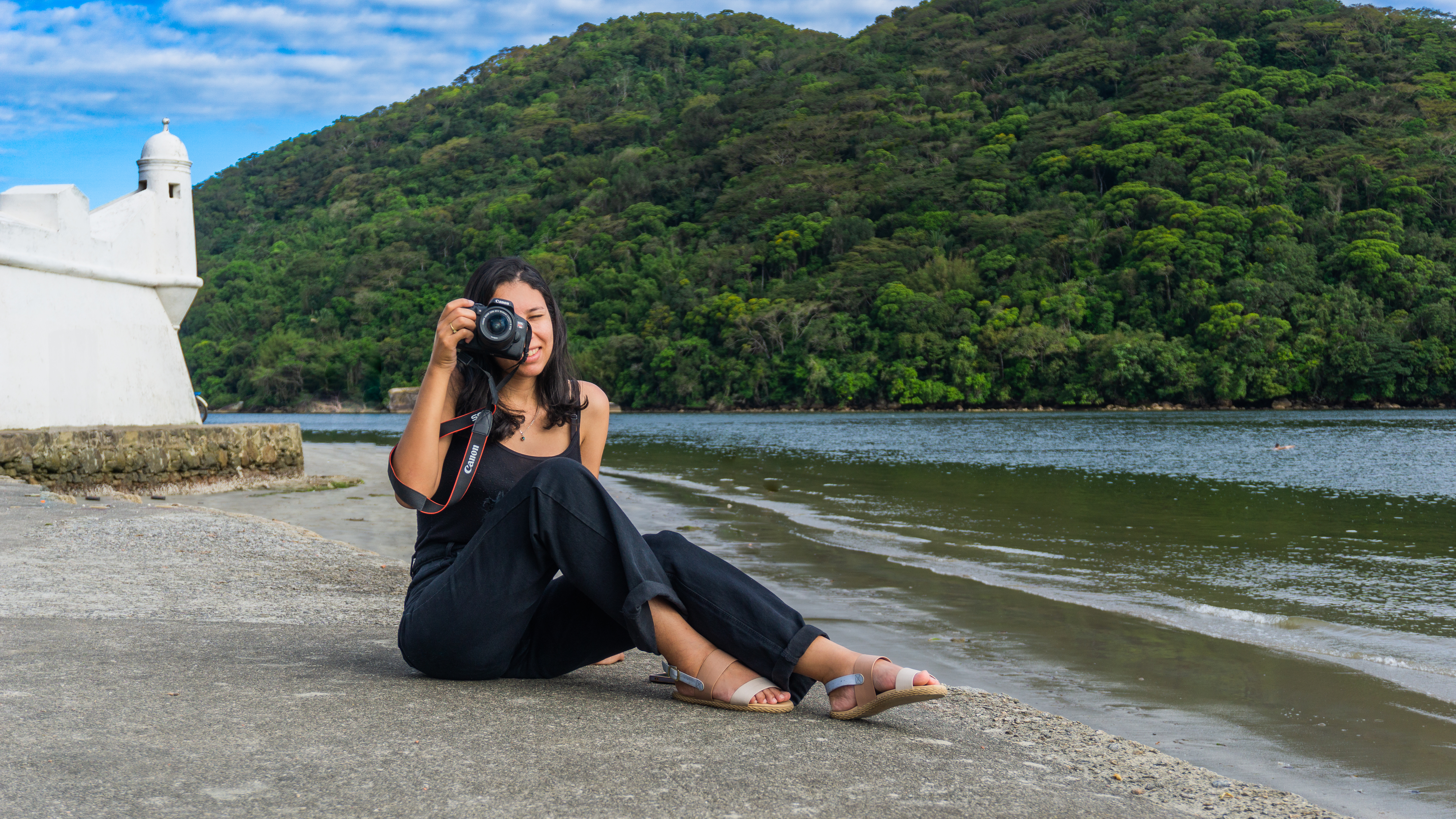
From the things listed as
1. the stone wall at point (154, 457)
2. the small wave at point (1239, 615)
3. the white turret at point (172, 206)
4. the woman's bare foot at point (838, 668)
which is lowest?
the small wave at point (1239, 615)

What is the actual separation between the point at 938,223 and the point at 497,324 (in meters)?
79.0

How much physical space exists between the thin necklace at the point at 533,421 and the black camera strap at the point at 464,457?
0.12 m

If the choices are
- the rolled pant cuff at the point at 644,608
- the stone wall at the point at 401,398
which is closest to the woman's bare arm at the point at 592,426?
the rolled pant cuff at the point at 644,608

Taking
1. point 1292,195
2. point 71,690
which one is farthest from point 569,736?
point 1292,195

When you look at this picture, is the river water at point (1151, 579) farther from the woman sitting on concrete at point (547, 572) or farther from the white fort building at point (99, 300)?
the white fort building at point (99, 300)

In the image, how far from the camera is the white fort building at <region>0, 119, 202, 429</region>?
37.8 ft

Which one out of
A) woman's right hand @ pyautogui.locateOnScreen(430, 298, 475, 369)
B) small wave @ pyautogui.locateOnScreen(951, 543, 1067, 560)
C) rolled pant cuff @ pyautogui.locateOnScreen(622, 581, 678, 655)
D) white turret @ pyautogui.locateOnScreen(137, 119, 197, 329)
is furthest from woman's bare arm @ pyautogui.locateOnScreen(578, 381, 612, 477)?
white turret @ pyautogui.locateOnScreen(137, 119, 197, 329)

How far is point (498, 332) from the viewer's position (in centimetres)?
271

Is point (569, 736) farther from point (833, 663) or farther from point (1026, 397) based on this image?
point (1026, 397)

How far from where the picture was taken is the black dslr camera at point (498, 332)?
2.70 m

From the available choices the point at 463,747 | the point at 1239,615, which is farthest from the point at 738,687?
the point at 1239,615

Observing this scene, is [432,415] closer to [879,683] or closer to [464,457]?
[464,457]

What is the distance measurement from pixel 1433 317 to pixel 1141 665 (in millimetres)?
63878

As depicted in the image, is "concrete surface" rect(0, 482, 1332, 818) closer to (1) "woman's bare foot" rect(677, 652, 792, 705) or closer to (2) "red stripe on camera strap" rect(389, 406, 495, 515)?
(1) "woman's bare foot" rect(677, 652, 792, 705)
